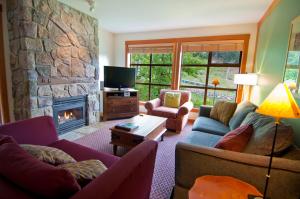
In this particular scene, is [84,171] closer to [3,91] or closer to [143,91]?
[3,91]

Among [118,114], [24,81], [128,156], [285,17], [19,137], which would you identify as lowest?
[118,114]

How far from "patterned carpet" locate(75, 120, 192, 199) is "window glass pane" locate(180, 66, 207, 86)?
123 cm

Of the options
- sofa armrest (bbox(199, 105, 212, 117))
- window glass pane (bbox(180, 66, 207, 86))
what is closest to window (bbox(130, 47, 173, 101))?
window glass pane (bbox(180, 66, 207, 86))

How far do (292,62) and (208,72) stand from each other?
2.60 m

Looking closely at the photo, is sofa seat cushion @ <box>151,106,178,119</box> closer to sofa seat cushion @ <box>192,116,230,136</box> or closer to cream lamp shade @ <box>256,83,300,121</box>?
sofa seat cushion @ <box>192,116,230,136</box>

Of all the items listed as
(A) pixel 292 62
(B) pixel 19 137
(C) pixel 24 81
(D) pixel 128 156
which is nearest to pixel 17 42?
(C) pixel 24 81

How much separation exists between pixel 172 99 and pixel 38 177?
3.48 meters

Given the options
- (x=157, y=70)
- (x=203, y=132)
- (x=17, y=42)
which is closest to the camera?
(x=203, y=132)

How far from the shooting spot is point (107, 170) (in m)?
0.91

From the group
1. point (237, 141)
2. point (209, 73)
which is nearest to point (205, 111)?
point (209, 73)

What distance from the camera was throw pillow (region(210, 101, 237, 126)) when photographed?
2.88m

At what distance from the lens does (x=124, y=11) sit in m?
3.23

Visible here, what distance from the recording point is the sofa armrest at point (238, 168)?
1120 millimetres

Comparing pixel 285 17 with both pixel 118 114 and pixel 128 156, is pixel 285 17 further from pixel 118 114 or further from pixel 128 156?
pixel 118 114
